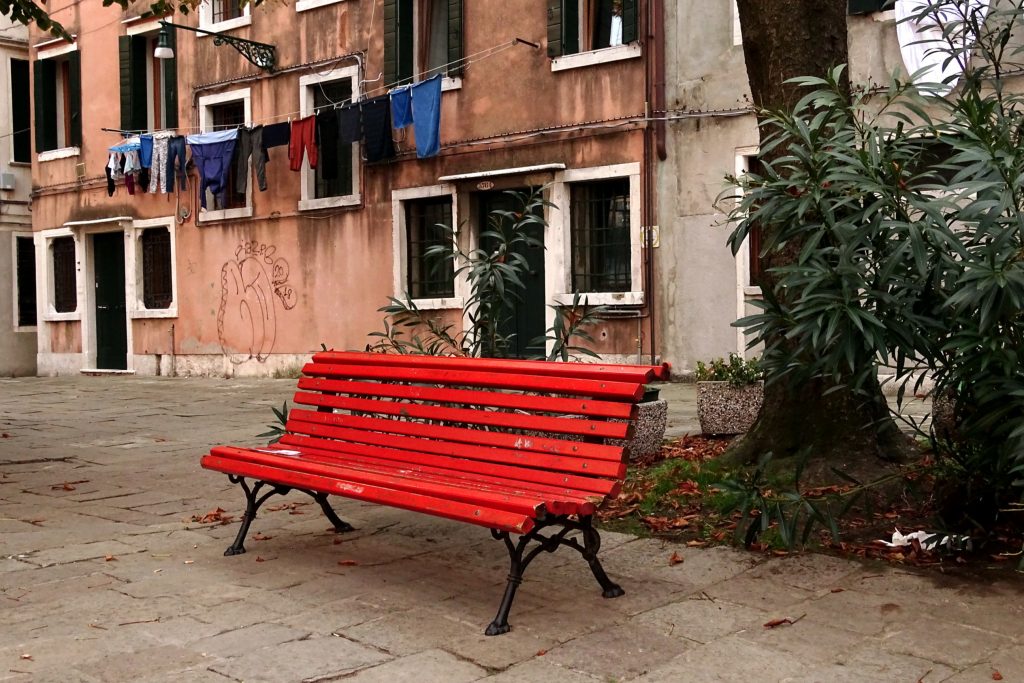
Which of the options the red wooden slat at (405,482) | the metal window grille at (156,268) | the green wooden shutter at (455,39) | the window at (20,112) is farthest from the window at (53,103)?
the red wooden slat at (405,482)

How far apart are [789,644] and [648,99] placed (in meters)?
10.8

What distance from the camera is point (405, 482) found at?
14.4ft

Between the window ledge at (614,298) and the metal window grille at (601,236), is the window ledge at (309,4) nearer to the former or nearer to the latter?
the metal window grille at (601,236)

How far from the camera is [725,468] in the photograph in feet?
20.0

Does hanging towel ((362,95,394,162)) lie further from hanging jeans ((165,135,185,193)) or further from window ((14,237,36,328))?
window ((14,237,36,328))

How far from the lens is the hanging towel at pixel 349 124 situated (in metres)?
16.1

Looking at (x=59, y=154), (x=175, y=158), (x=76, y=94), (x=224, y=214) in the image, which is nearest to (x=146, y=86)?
(x=76, y=94)

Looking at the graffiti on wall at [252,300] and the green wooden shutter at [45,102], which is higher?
the green wooden shutter at [45,102]

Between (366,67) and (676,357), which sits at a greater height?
(366,67)

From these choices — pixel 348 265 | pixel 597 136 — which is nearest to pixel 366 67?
pixel 348 265

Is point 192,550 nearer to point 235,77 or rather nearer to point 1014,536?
point 1014,536

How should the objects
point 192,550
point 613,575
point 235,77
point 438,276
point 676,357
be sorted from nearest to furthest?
point 613,575
point 192,550
point 676,357
point 438,276
point 235,77

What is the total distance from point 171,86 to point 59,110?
358cm

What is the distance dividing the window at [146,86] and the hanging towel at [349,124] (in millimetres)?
4548
